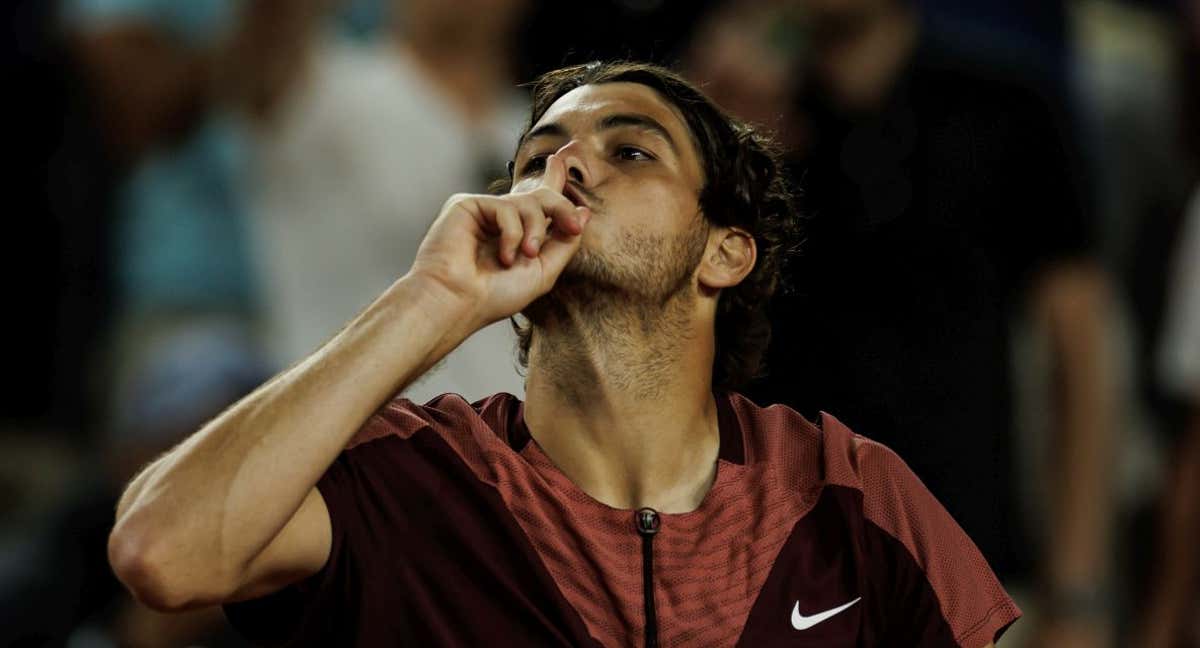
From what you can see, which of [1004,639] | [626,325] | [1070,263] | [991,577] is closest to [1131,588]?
[1004,639]

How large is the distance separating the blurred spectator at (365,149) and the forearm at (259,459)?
1.02m

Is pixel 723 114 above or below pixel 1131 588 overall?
above

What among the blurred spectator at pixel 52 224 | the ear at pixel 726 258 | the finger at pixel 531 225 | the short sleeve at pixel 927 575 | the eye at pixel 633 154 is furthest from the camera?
the blurred spectator at pixel 52 224

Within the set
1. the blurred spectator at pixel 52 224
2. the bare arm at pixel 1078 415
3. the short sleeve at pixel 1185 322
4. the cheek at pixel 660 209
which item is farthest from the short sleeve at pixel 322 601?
the short sleeve at pixel 1185 322

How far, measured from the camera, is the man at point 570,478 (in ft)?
6.17

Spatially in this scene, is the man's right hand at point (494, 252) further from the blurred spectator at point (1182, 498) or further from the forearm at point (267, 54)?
the blurred spectator at point (1182, 498)

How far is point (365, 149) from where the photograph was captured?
10.3 ft

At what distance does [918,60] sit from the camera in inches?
152

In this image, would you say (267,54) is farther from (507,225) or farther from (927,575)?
(927,575)

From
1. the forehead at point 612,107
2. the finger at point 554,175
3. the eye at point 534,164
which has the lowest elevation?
the finger at point 554,175

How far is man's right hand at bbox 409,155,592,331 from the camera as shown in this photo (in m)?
2.04

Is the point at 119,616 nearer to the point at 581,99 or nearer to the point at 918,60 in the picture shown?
the point at 581,99

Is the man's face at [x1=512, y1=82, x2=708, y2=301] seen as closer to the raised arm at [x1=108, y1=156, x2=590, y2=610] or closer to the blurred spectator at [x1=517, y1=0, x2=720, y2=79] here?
the raised arm at [x1=108, y1=156, x2=590, y2=610]

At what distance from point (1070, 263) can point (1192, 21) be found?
1.25m
